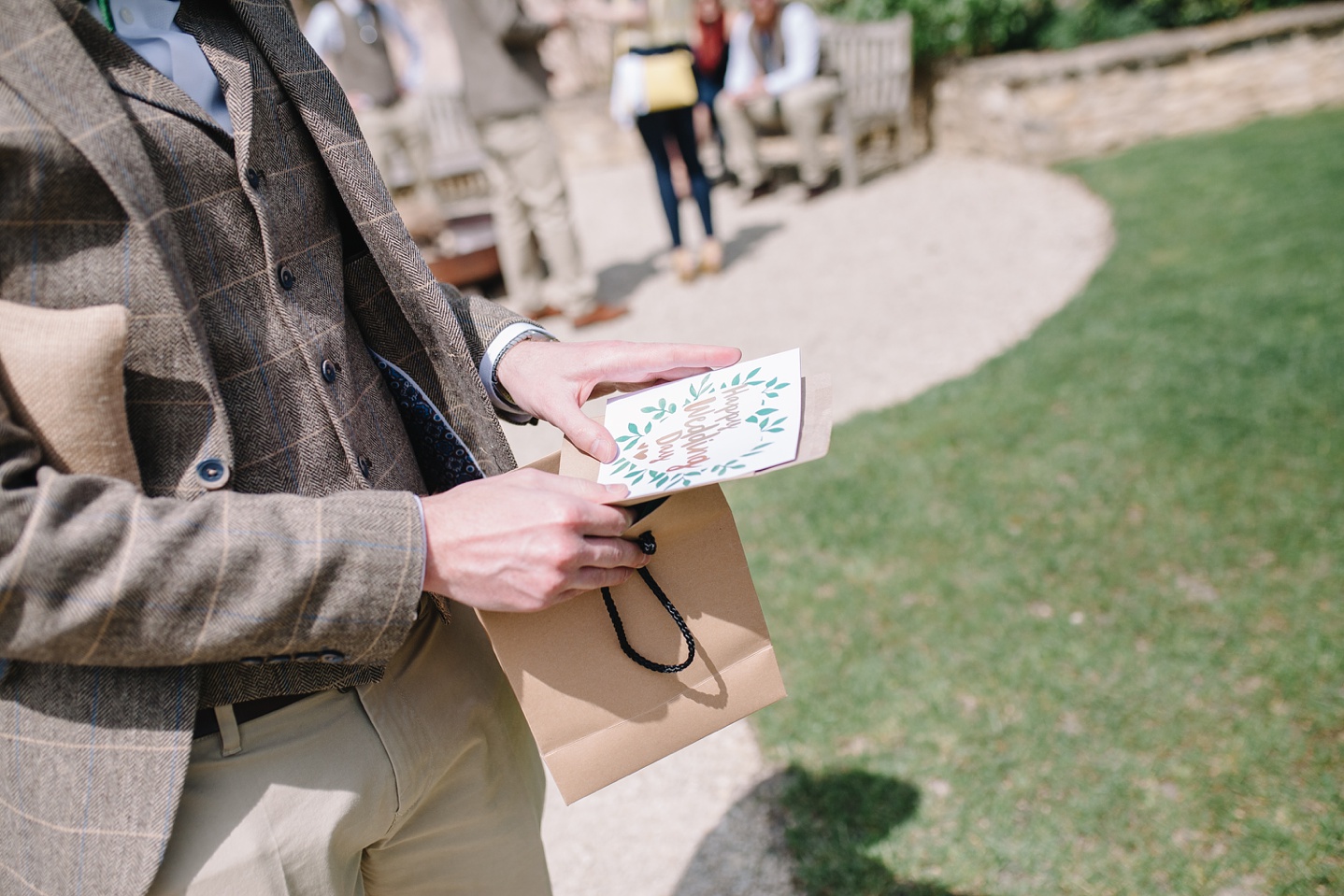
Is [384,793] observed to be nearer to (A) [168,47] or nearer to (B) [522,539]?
(B) [522,539]

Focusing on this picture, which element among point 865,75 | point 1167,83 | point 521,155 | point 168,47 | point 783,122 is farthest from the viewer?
point 783,122

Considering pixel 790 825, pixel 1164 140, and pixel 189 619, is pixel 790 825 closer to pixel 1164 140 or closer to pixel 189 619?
pixel 189 619

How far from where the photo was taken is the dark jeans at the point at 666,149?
7.01m

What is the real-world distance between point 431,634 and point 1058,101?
844 cm

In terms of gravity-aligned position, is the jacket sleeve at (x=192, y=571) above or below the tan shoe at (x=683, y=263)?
above

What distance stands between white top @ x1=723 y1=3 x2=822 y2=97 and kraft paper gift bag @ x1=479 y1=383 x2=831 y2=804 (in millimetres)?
8084

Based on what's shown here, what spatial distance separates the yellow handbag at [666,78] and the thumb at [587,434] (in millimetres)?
5885

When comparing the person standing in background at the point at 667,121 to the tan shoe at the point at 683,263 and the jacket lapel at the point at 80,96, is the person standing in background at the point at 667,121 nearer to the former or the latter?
the tan shoe at the point at 683,263

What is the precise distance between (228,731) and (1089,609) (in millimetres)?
2845

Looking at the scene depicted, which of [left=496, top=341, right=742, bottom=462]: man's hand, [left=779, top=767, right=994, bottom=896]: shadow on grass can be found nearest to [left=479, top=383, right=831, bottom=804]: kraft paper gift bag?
[left=496, top=341, right=742, bottom=462]: man's hand

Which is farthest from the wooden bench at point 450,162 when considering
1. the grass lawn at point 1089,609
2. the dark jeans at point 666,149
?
the grass lawn at point 1089,609

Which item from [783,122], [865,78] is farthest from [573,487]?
[783,122]

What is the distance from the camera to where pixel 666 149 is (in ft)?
23.5

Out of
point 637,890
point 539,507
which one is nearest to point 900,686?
point 637,890
